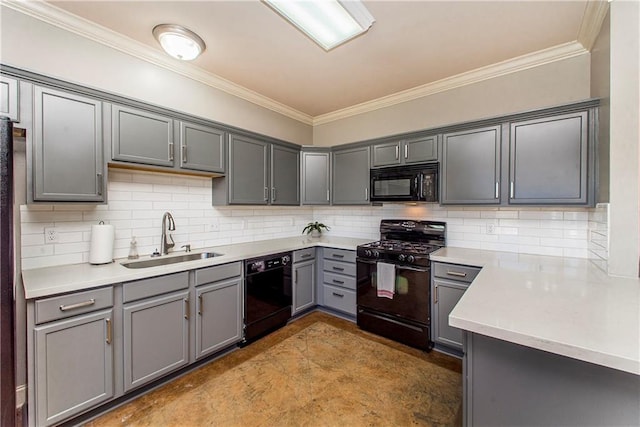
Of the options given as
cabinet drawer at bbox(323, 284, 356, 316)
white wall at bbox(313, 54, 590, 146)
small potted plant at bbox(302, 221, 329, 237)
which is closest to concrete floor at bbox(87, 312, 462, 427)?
cabinet drawer at bbox(323, 284, 356, 316)

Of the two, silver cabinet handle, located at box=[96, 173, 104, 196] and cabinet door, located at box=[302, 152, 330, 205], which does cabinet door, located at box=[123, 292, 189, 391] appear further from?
cabinet door, located at box=[302, 152, 330, 205]

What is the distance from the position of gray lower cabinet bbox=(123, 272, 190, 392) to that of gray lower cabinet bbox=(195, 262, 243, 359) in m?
0.11

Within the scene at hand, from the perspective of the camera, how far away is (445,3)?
1.91m

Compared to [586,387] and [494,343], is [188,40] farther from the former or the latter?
[586,387]

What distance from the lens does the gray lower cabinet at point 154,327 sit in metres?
1.87

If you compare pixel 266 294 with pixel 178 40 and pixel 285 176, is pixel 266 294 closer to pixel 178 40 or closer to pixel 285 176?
pixel 285 176

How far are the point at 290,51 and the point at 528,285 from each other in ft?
8.48

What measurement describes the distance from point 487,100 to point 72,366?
4.05 meters

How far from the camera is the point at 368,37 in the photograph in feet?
7.48

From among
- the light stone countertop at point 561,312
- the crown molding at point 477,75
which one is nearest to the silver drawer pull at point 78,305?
the light stone countertop at point 561,312

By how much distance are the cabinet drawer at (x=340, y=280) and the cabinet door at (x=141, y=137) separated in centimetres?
216

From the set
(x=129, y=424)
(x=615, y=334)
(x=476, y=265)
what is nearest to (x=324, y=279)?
(x=476, y=265)

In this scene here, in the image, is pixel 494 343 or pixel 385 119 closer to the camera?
pixel 494 343

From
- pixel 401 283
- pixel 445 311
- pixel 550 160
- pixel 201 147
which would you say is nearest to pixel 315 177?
pixel 201 147
